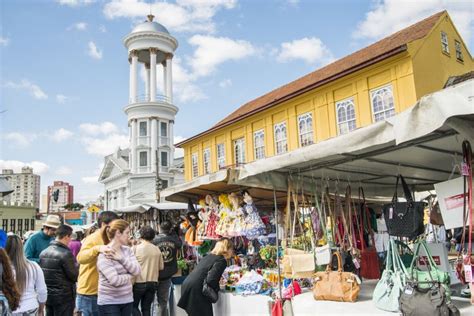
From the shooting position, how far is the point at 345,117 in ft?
71.1

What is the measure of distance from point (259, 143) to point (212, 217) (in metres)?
20.3

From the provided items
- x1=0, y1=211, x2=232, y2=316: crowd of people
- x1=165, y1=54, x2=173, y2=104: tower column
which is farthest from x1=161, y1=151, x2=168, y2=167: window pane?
x1=0, y1=211, x2=232, y2=316: crowd of people

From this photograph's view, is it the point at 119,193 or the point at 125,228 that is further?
the point at 119,193

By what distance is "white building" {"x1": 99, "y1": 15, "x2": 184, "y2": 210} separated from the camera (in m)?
44.6

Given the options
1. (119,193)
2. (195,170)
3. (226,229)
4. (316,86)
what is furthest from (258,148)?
(119,193)

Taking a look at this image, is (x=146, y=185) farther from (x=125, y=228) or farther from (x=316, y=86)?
(x=125, y=228)

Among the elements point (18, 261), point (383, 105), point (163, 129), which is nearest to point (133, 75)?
point (163, 129)

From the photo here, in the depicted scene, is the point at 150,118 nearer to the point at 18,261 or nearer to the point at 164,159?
the point at 164,159

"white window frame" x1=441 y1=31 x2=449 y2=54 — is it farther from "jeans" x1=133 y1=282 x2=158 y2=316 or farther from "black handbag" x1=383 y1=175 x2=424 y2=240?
"jeans" x1=133 y1=282 x2=158 y2=316

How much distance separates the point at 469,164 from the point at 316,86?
63.7 feet

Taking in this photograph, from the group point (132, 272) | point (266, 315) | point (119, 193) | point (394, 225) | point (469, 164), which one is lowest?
point (266, 315)

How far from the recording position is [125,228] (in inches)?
178

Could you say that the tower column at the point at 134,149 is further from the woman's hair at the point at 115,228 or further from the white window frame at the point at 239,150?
the woman's hair at the point at 115,228

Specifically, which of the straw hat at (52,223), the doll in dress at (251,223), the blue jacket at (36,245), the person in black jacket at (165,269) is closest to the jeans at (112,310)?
the person in black jacket at (165,269)
